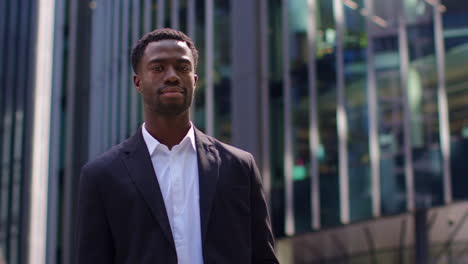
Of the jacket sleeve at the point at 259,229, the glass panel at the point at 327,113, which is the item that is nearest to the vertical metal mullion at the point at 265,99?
the glass panel at the point at 327,113

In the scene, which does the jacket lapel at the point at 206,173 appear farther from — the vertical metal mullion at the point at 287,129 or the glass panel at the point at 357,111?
the vertical metal mullion at the point at 287,129

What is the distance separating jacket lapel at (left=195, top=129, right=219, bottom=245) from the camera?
6.57 feet

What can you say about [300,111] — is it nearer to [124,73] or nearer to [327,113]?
[327,113]

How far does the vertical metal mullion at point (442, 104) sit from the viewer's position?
10.9 metres

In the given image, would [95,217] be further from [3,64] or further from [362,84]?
[3,64]

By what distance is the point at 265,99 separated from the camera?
39.4 ft

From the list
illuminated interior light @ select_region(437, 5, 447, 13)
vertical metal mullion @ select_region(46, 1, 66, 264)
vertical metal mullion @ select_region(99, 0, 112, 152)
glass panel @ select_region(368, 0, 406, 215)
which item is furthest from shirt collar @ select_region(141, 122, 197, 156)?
vertical metal mullion @ select_region(46, 1, 66, 264)

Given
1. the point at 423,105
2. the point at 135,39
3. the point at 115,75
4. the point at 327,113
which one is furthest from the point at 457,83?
the point at 115,75

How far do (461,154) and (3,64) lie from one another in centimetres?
2634

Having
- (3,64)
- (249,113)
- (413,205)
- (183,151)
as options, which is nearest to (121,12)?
(249,113)

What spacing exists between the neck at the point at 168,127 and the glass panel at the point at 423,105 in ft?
31.4

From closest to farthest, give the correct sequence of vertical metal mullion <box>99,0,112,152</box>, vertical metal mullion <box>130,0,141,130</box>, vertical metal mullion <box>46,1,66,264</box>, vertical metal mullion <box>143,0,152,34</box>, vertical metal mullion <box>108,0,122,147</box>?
vertical metal mullion <box>143,0,152,34</box> < vertical metal mullion <box>130,0,141,130</box> < vertical metal mullion <box>108,0,122,147</box> < vertical metal mullion <box>99,0,112,152</box> < vertical metal mullion <box>46,1,66,264</box>

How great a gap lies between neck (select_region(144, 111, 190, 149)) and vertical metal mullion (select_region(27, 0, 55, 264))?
2368 cm

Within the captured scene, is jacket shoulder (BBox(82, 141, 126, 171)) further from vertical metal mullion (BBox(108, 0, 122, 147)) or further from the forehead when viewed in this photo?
vertical metal mullion (BBox(108, 0, 122, 147))
